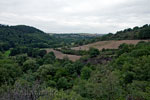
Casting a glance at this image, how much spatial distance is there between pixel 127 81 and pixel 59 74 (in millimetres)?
16105

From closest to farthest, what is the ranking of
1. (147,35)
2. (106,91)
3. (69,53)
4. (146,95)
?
1. (146,95)
2. (106,91)
3. (147,35)
4. (69,53)

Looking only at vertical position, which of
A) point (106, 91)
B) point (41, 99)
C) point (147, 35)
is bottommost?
point (106, 91)

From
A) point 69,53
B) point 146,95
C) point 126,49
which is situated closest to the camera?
point 146,95

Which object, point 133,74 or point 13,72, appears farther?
point 13,72

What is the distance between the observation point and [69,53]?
51625 millimetres

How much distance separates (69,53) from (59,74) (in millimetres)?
23261

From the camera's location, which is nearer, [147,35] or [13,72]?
[13,72]

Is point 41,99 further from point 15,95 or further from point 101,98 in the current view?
point 101,98

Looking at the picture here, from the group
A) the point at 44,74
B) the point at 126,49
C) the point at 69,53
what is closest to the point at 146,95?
the point at 44,74

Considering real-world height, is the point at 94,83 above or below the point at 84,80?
above

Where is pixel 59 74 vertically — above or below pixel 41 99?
below

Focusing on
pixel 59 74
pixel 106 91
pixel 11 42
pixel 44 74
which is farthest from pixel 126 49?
Answer: pixel 11 42

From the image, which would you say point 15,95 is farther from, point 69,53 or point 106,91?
point 69,53

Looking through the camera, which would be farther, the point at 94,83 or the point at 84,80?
the point at 84,80
